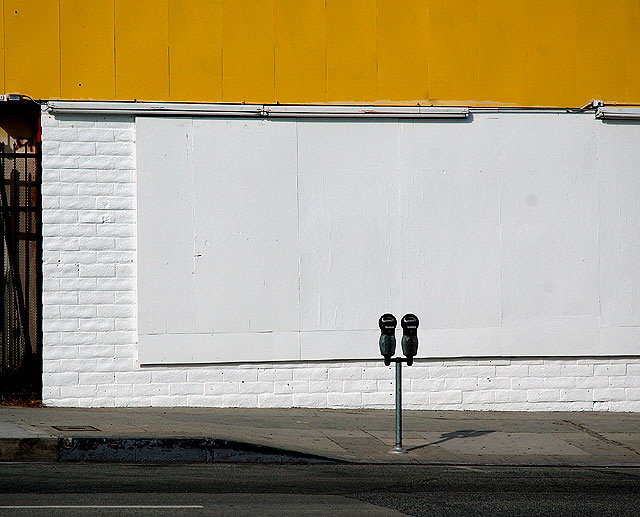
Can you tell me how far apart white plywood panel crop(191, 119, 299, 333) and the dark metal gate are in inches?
79.4

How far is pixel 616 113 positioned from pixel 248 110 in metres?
4.81

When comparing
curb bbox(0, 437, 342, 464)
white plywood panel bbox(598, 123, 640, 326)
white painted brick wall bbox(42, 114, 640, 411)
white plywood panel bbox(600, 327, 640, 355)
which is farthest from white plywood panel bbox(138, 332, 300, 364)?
white plywood panel bbox(598, 123, 640, 326)

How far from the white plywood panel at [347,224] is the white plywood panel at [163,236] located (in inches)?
56.3

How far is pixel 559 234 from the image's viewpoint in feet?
43.8

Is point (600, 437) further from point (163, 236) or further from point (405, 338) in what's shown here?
point (163, 236)

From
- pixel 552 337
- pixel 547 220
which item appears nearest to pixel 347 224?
pixel 547 220

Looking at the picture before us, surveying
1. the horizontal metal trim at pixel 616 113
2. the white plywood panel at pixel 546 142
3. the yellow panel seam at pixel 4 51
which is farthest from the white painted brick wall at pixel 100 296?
the horizontal metal trim at pixel 616 113

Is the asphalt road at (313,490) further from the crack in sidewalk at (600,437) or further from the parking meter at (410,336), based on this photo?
the crack in sidewalk at (600,437)

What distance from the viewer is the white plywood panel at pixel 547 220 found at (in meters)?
13.3

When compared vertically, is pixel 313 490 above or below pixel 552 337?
below

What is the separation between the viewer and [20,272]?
1280 cm

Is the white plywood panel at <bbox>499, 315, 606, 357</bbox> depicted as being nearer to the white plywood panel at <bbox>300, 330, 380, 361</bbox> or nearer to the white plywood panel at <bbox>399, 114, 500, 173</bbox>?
the white plywood panel at <bbox>300, 330, 380, 361</bbox>

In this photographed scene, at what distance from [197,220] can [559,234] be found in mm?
4681

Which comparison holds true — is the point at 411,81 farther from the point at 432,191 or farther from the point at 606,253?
the point at 606,253
